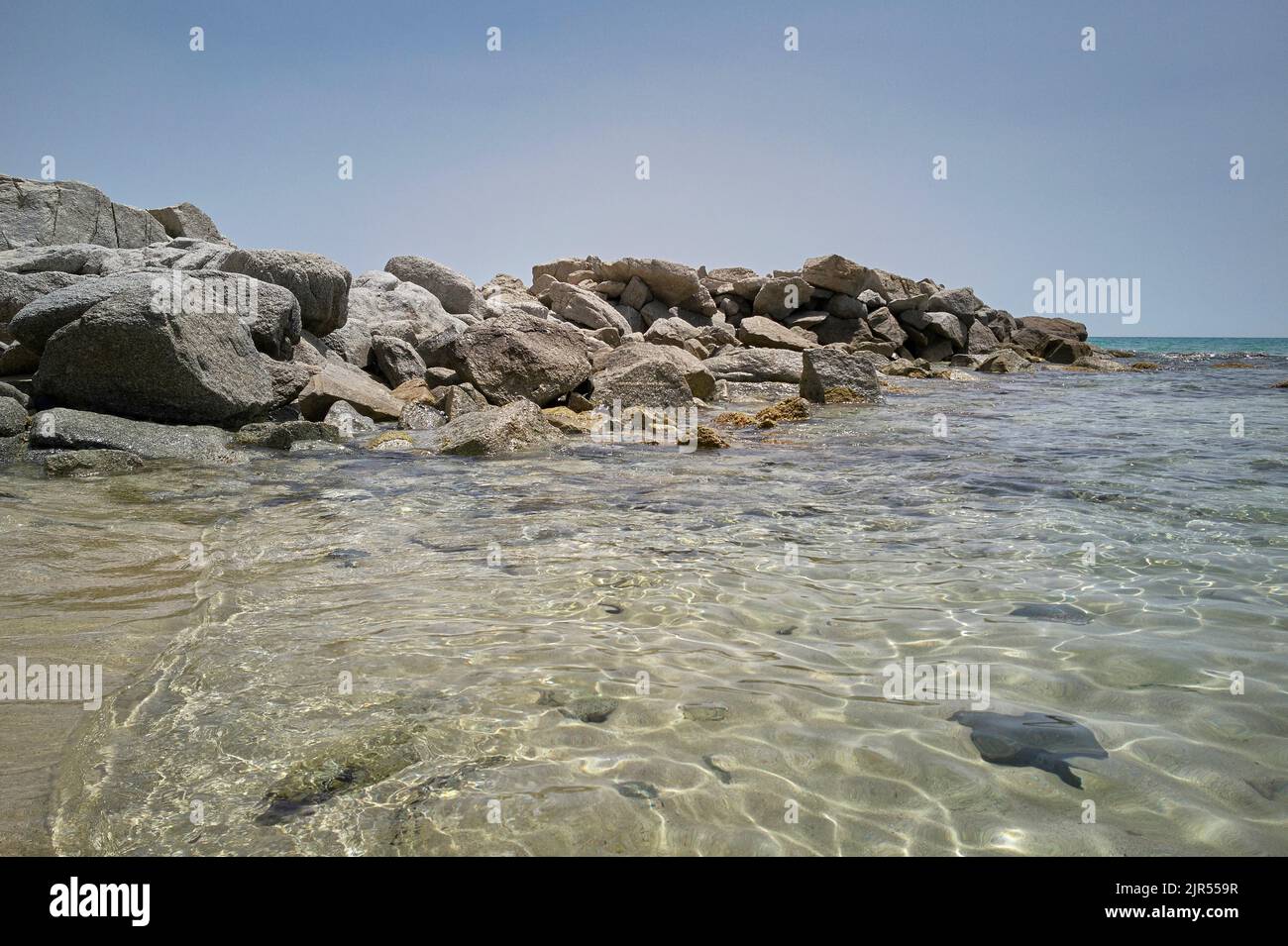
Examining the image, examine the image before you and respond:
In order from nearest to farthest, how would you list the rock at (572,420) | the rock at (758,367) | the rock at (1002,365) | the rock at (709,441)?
the rock at (709,441)
the rock at (572,420)
the rock at (758,367)
the rock at (1002,365)

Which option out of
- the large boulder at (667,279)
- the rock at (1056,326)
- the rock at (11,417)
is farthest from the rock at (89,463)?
the rock at (1056,326)

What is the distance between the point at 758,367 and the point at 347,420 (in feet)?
33.7

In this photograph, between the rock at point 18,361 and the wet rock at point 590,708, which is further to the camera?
the rock at point 18,361

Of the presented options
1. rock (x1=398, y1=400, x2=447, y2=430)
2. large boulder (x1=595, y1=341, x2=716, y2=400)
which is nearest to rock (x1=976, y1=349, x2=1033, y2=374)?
large boulder (x1=595, y1=341, x2=716, y2=400)

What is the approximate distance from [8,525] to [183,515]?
970mm

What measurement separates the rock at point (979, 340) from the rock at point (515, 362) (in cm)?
2271

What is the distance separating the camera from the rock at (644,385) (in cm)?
1235

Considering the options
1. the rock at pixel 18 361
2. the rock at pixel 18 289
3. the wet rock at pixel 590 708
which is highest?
the rock at pixel 18 289

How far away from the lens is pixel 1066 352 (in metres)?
30.6

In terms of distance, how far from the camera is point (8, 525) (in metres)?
5.09

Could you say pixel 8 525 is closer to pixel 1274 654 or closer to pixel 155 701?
pixel 155 701

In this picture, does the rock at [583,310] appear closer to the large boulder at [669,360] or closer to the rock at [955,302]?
the large boulder at [669,360]

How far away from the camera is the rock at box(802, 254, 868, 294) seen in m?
26.5

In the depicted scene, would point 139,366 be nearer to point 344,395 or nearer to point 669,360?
point 344,395
